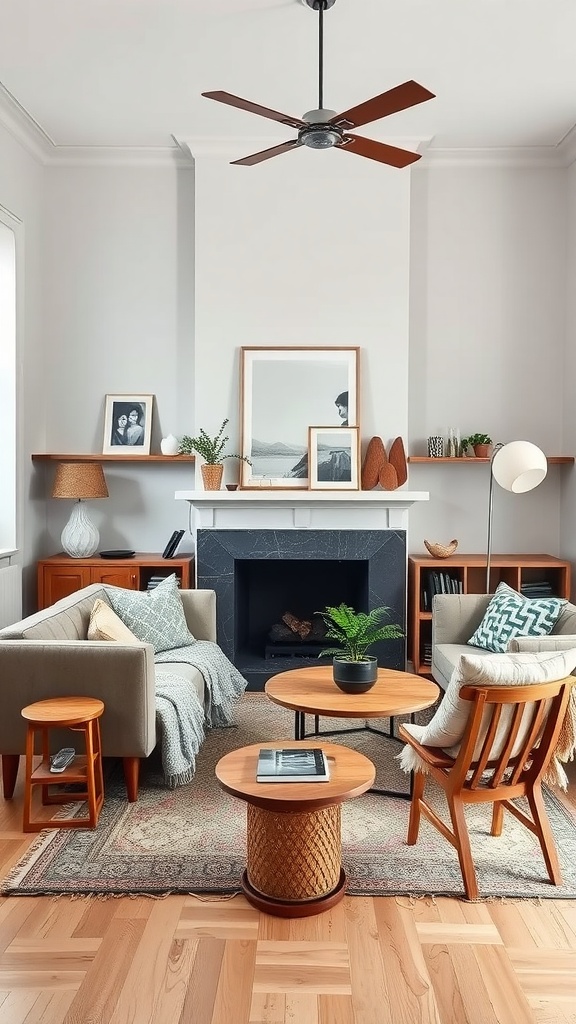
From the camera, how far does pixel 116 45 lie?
4125 mm

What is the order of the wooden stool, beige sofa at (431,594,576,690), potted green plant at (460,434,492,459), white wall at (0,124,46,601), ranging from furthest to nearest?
potted green plant at (460,434,492,459) → white wall at (0,124,46,601) → beige sofa at (431,594,576,690) → the wooden stool

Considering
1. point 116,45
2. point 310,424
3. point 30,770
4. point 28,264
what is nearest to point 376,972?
point 30,770

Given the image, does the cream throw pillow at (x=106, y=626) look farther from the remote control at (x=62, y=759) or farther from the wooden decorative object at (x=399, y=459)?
the wooden decorative object at (x=399, y=459)

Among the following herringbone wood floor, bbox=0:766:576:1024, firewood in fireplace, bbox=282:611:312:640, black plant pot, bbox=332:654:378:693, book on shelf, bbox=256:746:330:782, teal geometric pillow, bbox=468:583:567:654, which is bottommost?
herringbone wood floor, bbox=0:766:576:1024

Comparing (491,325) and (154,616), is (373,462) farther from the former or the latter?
(154,616)

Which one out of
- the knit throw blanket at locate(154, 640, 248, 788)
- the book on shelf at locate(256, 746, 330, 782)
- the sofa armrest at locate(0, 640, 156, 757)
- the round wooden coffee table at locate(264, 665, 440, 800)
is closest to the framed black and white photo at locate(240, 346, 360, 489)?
the knit throw blanket at locate(154, 640, 248, 788)

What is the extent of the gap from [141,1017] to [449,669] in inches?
97.6

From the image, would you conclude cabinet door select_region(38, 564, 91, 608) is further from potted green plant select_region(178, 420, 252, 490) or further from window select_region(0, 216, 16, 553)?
potted green plant select_region(178, 420, 252, 490)

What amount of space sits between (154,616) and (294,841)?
1908 millimetres

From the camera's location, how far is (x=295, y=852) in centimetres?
261

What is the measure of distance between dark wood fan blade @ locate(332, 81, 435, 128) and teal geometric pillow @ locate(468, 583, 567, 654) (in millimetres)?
2356

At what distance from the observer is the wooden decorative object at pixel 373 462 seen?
5.33 meters

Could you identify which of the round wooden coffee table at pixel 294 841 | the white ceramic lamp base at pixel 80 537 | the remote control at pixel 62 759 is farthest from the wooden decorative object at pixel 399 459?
the round wooden coffee table at pixel 294 841

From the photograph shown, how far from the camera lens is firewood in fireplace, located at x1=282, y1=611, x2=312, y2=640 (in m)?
5.56
